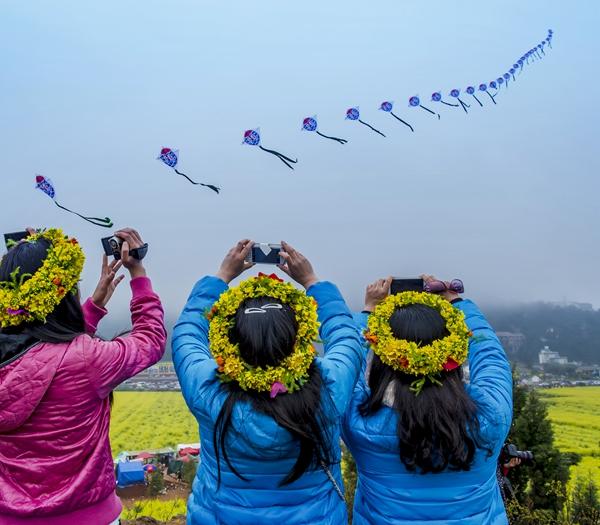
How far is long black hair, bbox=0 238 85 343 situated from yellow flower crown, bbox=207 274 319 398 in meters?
0.63

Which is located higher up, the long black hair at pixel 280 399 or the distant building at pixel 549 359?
the long black hair at pixel 280 399

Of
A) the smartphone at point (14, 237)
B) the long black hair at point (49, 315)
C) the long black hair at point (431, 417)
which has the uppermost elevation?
the smartphone at point (14, 237)

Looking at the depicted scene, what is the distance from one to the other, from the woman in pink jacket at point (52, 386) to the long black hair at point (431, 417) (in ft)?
3.48

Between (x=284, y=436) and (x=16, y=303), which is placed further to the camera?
(x=16, y=303)

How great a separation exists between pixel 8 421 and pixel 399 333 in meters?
1.56

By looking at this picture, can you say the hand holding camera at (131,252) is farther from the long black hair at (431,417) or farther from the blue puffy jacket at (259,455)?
the long black hair at (431,417)

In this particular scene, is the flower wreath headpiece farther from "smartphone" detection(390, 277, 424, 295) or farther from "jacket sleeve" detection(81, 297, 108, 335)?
"jacket sleeve" detection(81, 297, 108, 335)

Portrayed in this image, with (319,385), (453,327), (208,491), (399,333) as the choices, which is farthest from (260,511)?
(453,327)

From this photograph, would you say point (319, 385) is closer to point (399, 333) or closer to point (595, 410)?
point (399, 333)

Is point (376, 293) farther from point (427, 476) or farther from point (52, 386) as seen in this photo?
point (52, 386)

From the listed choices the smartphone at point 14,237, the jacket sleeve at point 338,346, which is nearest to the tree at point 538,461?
the jacket sleeve at point 338,346

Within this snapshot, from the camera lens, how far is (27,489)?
82.3 inches

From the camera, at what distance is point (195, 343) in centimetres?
205

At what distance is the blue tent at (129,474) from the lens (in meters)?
7.38
